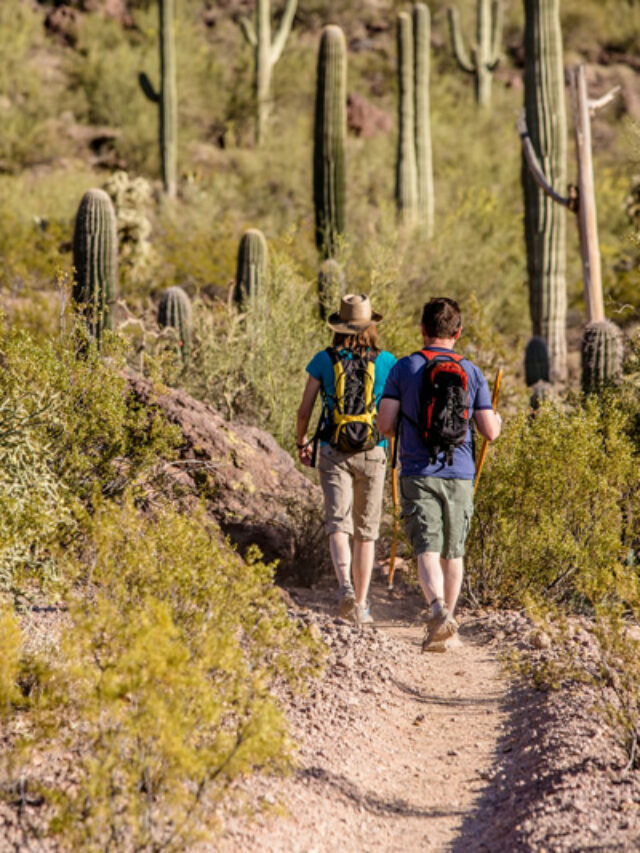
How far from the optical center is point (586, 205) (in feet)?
36.7

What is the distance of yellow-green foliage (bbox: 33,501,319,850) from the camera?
296cm

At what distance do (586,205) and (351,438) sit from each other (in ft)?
21.6

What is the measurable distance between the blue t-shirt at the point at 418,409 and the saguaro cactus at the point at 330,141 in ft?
30.6

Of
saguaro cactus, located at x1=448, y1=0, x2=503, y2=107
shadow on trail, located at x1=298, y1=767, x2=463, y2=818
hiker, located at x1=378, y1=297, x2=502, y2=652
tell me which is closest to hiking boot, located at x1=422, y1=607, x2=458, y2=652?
hiker, located at x1=378, y1=297, x2=502, y2=652

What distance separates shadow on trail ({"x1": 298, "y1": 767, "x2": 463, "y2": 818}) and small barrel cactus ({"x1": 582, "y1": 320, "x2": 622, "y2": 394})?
5177 mm

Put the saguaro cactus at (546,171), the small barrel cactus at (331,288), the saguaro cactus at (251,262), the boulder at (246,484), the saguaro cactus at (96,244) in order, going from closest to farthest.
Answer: the boulder at (246,484) < the small barrel cactus at (331,288) < the saguaro cactus at (96,244) < the saguaro cactus at (251,262) < the saguaro cactus at (546,171)

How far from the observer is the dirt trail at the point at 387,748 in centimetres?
350

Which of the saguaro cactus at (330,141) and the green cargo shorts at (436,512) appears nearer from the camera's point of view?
the green cargo shorts at (436,512)

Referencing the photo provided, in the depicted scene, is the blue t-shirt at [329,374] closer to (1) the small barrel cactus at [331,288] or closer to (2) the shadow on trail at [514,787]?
(2) the shadow on trail at [514,787]

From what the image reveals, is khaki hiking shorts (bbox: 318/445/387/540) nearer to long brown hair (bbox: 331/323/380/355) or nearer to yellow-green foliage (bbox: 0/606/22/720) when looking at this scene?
long brown hair (bbox: 331/323/380/355)

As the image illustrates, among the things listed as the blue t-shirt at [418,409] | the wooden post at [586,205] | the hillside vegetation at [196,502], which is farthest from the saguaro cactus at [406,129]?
the blue t-shirt at [418,409]

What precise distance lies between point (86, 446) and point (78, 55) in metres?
30.4

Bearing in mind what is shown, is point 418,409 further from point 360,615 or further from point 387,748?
point 387,748

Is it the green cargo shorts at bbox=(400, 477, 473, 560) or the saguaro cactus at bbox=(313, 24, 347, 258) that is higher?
the saguaro cactus at bbox=(313, 24, 347, 258)
